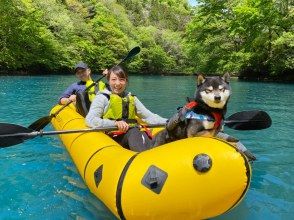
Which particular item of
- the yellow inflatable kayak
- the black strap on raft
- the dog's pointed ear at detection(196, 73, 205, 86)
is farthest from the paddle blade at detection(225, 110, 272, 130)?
the black strap on raft

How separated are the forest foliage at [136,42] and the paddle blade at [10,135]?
22127mm

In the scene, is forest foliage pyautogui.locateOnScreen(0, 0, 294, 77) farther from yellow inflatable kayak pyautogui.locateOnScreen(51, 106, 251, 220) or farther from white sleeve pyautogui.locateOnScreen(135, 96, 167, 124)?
yellow inflatable kayak pyautogui.locateOnScreen(51, 106, 251, 220)

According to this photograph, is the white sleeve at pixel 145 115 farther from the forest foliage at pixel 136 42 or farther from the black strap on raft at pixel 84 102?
the forest foliage at pixel 136 42

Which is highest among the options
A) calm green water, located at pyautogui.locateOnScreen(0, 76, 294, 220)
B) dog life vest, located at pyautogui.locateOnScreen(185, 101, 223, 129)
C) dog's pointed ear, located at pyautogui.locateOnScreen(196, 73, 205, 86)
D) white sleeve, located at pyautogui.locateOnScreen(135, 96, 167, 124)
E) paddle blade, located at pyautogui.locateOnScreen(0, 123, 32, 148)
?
dog's pointed ear, located at pyautogui.locateOnScreen(196, 73, 205, 86)

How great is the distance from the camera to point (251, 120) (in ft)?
13.8

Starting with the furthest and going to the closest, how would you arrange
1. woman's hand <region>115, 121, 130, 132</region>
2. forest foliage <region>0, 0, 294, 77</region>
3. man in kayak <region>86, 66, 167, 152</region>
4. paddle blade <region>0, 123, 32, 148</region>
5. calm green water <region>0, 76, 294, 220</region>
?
forest foliage <region>0, 0, 294, 77</region>, paddle blade <region>0, 123, 32, 148</region>, man in kayak <region>86, 66, 167, 152</region>, woman's hand <region>115, 121, 130, 132</region>, calm green water <region>0, 76, 294, 220</region>

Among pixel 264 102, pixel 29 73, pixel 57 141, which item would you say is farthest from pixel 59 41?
pixel 57 141

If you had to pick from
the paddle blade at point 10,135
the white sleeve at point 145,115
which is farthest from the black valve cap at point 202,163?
the paddle blade at point 10,135

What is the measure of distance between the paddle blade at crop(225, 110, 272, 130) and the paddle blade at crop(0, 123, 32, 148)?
2191mm

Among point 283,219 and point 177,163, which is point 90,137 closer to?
point 177,163

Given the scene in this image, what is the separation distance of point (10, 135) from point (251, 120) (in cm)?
252

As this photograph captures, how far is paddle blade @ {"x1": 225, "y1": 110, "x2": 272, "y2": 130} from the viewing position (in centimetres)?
420

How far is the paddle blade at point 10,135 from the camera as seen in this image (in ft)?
14.1

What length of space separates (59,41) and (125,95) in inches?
1198
